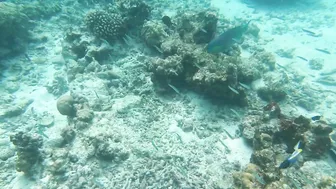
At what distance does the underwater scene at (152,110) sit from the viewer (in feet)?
17.3

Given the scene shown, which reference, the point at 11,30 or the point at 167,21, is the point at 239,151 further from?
the point at 11,30

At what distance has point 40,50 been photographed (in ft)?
35.0

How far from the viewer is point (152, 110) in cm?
687

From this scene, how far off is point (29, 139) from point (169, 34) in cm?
585

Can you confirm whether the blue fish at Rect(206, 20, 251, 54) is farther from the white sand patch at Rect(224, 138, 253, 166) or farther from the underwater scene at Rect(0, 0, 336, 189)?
the white sand patch at Rect(224, 138, 253, 166)

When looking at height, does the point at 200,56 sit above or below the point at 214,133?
above

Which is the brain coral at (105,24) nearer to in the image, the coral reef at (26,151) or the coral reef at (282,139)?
the coral reef at (26,151)

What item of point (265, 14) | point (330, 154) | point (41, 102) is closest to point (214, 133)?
point (330, 154)

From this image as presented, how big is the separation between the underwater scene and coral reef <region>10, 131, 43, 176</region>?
0.02 m

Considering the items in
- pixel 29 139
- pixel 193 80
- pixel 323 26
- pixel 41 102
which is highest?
pixel 193 80

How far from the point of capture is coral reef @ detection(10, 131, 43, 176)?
5.56m

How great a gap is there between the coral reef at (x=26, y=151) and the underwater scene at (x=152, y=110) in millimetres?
25

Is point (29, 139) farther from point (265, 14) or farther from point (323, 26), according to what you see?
point (323, 26)

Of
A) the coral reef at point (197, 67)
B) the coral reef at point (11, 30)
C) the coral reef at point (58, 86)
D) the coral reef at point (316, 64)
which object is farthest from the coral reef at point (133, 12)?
the coral reef at point (316, 64)
